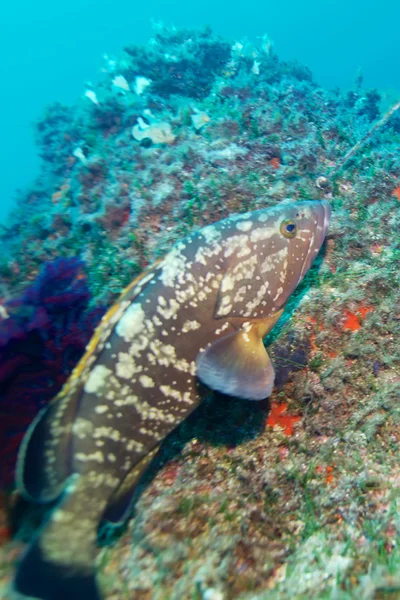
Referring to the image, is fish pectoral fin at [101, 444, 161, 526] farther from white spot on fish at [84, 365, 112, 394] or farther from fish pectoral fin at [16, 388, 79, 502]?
white spot on fish at [84, 365, 112, 394]

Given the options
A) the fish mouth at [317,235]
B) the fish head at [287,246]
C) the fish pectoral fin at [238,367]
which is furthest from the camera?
the fish mouth at [317,235]

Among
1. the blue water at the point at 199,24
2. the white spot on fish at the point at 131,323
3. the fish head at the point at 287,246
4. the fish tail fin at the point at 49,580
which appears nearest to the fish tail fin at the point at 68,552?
the fish tail fin at the point at 49,580

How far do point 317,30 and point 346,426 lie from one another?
140 meters

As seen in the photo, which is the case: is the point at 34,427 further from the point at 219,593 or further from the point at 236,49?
the point at 236,49

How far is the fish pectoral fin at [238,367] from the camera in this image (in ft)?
8.67

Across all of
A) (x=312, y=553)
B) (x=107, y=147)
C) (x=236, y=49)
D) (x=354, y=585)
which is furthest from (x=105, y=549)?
(x=236, y=49)

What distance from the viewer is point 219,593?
7.52 feet

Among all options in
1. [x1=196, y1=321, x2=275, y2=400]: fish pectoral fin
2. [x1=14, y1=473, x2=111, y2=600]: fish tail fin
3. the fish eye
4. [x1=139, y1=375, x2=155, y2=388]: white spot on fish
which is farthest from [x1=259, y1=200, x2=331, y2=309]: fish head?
[x1=14, y1=473, x2=111, y2=600]: fish tail fin

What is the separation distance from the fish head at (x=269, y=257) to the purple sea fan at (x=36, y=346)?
4.52 feet

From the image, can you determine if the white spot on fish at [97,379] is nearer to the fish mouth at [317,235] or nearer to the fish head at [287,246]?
the fish head at [287,246]

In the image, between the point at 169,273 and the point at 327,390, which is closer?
the point at 169,273

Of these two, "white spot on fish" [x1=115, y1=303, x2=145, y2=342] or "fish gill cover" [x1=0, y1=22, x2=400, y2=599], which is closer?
"fish gill cover" [x1=0, y1=22, x2=400, y2=599]

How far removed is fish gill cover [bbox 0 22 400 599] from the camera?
2.48m

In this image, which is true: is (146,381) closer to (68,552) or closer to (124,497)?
(124,497)
